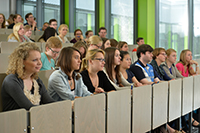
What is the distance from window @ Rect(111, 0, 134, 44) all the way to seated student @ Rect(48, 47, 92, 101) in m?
5.95

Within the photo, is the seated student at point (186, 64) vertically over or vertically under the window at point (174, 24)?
under

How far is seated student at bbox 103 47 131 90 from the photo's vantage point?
10.8ft

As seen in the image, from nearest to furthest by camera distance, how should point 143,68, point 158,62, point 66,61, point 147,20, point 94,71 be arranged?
1. point 66,61
2. point 94,71
3. point 143,68
4. point 158,62
5. point 147,20

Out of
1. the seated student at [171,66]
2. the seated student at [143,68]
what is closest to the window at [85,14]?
the seated student at [171,66]

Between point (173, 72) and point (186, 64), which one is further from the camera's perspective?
point (186, 64)

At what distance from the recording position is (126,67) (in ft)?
11.6

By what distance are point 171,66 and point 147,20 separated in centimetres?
349

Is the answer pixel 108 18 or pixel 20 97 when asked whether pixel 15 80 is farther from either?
pixel 108 18

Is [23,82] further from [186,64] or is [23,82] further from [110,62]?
[186,64]

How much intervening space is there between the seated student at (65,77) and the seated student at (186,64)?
2889mm

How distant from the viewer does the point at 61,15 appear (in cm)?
983

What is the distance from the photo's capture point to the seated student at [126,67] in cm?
351

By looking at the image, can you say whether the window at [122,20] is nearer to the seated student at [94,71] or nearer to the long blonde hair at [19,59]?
the seated student at [94,71]

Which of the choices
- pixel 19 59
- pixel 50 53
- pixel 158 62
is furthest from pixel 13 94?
pixel 158 62
